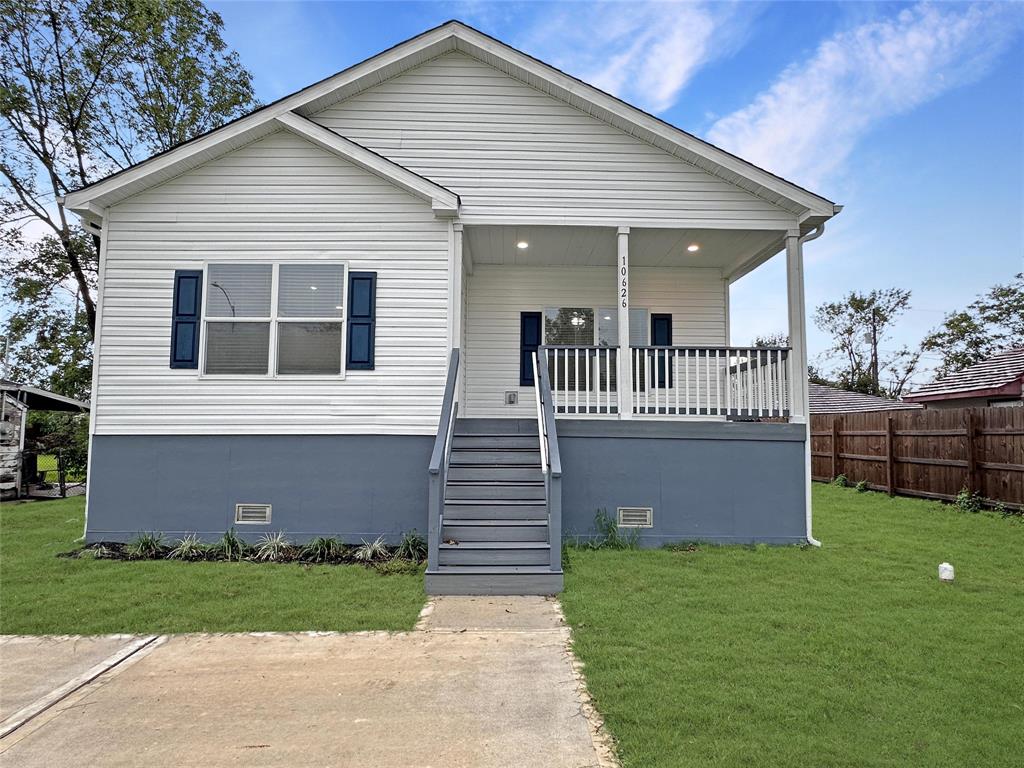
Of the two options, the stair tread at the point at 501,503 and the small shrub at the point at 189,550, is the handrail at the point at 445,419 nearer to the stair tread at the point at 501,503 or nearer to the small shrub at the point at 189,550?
the stair tread at the point at 501,503

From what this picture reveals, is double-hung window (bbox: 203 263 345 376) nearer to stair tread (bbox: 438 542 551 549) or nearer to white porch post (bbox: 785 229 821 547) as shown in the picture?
stair tread (bbox: 438 542 551 549)

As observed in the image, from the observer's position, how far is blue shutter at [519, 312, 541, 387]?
32.2 feet

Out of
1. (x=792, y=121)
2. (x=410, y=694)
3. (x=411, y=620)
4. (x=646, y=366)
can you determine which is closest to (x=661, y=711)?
(x=410, y=694)

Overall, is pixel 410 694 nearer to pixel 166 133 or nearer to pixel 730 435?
pixel 730 435

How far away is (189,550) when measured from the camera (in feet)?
23.0

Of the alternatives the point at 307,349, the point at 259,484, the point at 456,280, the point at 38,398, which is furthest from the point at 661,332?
the point at 38,398

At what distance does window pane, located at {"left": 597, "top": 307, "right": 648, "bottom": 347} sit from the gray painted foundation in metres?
2.63

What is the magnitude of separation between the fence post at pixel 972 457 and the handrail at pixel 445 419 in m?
9.10

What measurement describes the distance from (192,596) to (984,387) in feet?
53.9

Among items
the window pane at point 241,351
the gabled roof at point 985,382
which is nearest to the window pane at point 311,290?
the window pane at point 241,351

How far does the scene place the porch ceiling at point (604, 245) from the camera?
27.5ft

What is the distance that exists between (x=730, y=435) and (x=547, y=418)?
2.46 meters

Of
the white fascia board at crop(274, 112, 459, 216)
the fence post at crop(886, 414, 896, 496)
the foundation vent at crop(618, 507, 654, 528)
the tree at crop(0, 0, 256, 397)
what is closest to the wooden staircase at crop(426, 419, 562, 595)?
the foundation vent at crop(618, 507, 654, 528)

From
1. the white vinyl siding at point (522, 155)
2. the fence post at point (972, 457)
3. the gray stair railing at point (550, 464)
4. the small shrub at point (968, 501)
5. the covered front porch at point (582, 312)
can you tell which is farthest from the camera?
the fence post at point (972, 457)
